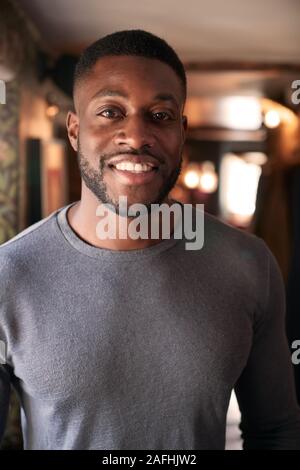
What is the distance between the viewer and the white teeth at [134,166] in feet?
2.60

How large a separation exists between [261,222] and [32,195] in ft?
4.27

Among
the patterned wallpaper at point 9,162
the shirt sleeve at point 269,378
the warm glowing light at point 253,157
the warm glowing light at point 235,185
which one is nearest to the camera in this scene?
the shirt sleeve at point 269,378

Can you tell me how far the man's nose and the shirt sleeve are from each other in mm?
301

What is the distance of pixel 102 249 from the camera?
33.9 inches

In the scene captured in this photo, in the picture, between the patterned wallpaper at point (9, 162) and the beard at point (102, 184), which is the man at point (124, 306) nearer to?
the beard at point (102, 184)

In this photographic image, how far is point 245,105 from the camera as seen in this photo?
5.27 meters

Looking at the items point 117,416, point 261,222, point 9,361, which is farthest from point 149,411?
point 261,222

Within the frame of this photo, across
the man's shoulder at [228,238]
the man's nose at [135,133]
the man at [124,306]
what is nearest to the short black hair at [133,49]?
the man at [124,306]

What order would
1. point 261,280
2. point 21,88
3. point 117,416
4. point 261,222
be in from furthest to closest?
point 261,222 < point 21,88 < point 261,280 < point 117,416

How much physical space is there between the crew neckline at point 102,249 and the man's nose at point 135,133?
0.16m

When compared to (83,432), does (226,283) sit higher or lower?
higher

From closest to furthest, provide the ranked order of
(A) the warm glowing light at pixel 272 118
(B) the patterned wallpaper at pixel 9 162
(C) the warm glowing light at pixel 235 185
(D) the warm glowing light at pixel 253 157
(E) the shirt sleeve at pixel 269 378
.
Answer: (E) the shirt sleeve at pixel 269 378 < (B) the patterned wallpaper at pixel 9 162 < (A) the warm glowing light at pixel 272 118 < (D) the warm glowing light at pixel 253 157 < (C) the warm glowing light at pixel 235 185

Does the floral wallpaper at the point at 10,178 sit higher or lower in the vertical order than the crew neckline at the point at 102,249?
higher

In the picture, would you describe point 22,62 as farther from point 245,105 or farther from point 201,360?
point 245,105
